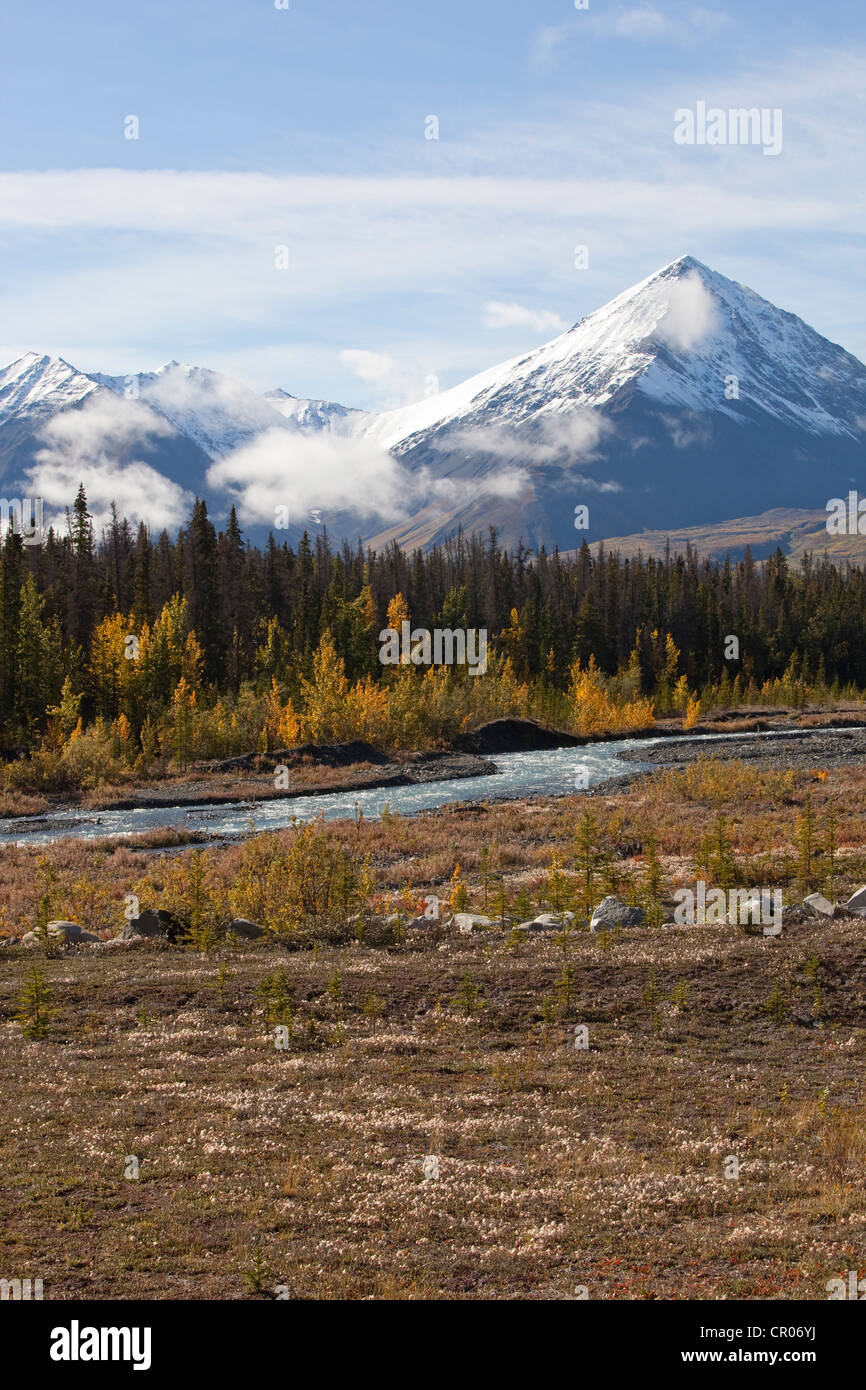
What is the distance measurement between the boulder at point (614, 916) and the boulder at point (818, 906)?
286 cm

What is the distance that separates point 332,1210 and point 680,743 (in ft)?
203

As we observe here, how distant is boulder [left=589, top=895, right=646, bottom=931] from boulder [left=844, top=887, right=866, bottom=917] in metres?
3.53

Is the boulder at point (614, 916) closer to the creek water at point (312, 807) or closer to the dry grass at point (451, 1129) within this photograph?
the dry grass at point (451, 1129)

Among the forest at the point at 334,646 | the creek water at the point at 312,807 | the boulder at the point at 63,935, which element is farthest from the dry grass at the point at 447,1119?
the forest at the point at 334,646

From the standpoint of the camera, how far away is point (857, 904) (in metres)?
19.5

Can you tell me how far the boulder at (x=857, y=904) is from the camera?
18922 millimetres

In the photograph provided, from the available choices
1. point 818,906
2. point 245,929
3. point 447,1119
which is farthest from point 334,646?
point 447,1119

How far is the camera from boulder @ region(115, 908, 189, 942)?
21.0m

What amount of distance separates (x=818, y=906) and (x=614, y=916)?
3.52 m

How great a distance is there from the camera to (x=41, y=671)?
209 ft
